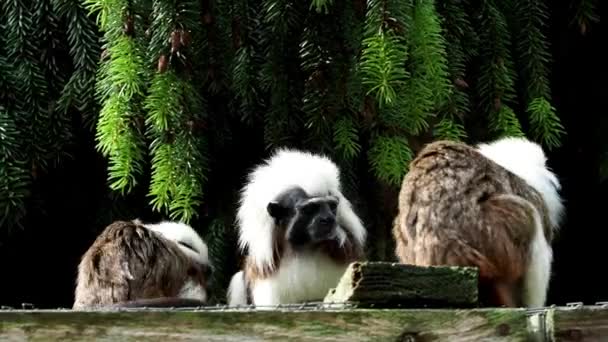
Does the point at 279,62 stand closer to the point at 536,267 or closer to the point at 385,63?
the point at 385,63

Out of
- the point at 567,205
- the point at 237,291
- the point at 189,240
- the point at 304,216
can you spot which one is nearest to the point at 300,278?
the point at 304,216

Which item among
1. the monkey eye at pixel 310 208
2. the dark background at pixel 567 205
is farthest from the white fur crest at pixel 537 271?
the dark background at pixel 567 205

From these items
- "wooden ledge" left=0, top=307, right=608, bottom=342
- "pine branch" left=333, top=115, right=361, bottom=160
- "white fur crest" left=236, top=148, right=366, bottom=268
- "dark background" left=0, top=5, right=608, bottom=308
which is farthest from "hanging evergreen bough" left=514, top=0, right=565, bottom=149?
"wooden ledge" left=0, top=307, right=608, bottom=342

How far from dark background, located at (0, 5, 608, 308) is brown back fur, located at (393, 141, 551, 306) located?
3.80 ft

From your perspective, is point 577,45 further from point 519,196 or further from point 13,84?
point 13,84

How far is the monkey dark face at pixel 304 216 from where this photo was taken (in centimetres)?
530

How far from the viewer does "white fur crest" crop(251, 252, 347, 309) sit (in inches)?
210

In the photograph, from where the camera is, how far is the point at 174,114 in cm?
456

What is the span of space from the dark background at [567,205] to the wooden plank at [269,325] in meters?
2.98

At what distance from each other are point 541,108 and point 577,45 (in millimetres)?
1940

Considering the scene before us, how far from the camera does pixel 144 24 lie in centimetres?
455

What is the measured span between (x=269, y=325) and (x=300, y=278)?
8.58 feet

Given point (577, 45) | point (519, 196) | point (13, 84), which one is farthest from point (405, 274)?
point (577, 45)

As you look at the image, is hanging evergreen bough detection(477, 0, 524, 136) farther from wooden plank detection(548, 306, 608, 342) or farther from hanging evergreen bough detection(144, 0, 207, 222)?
wooden plank detection(548, 306, 608, 342)
